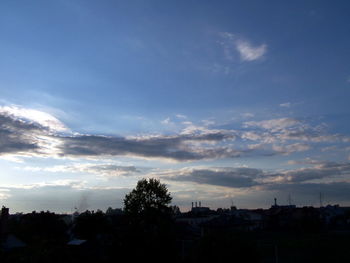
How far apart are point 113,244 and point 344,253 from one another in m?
23.1

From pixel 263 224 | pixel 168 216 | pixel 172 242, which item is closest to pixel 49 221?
pixel 168 216

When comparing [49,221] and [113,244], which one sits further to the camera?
[49,221]

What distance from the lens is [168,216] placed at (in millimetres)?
57094

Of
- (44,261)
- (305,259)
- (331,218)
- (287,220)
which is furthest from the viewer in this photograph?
(331,218)

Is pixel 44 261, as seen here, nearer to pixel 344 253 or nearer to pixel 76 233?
pixel 344 253

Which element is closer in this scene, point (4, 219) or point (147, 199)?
point (4, 219)

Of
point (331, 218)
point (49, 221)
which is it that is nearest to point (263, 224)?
point (331, 218)

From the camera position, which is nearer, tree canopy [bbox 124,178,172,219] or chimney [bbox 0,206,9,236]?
chimney [bbox 0,206,9,236]

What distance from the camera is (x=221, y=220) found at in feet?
251

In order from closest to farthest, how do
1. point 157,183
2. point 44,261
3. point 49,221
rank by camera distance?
point 44,261, point 49,221, point 157,183

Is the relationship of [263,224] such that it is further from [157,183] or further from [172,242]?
[172,242]

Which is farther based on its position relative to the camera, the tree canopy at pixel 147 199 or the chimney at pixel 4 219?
the tree canopy at pixel 147 199

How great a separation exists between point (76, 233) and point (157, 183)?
51.9 ft

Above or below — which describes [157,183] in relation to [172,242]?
above
